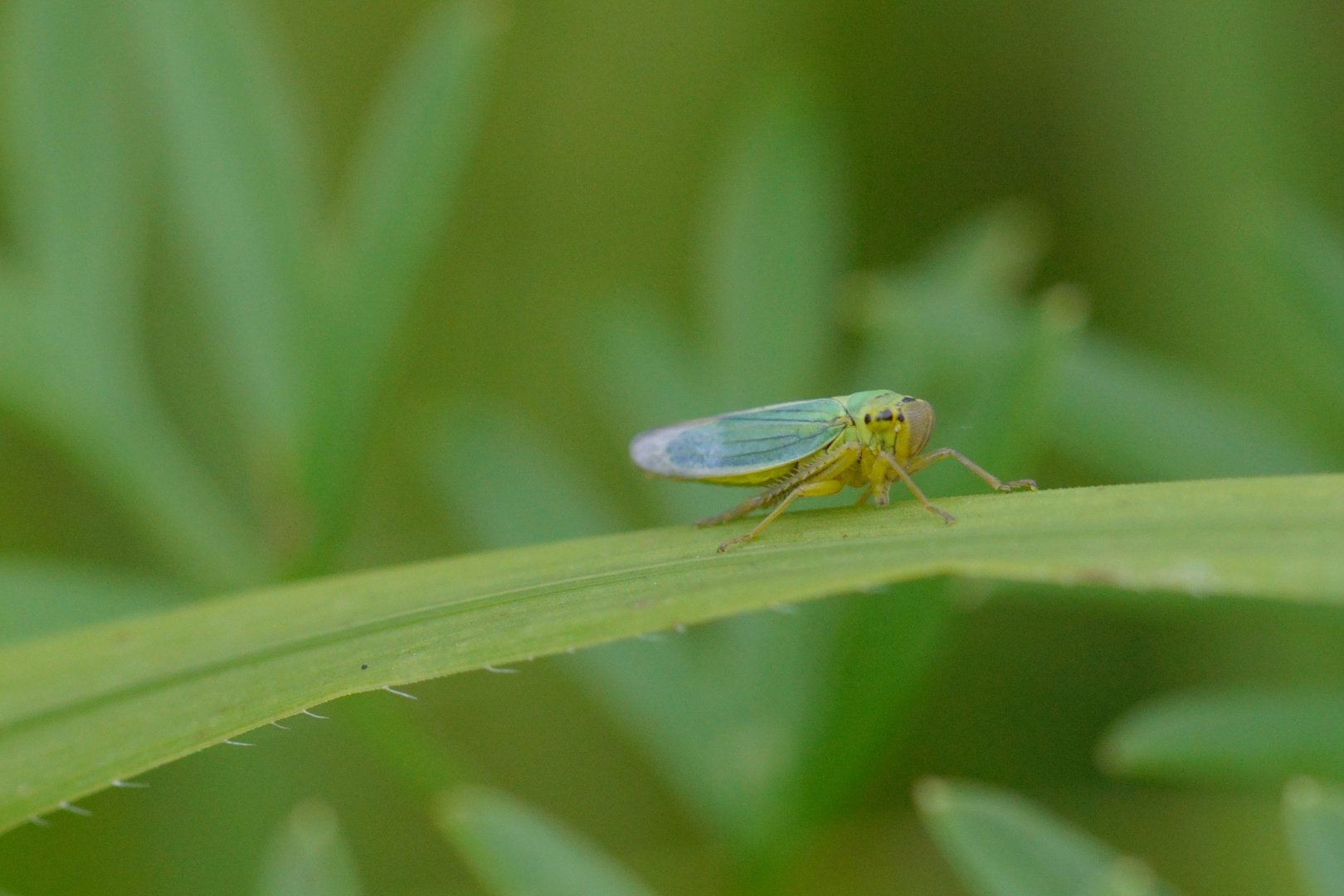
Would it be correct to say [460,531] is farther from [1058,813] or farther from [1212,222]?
[1212,222]

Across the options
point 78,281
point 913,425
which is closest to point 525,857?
point 913,425

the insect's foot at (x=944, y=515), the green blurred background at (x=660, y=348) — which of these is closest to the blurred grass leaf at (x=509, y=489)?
the green blurred background at (x=660, y=348)

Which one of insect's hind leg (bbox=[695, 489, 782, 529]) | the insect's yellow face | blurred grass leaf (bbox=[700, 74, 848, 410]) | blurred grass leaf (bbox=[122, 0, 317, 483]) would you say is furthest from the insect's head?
blurred grass leaf (bbox=[122, 0, 317, 483])

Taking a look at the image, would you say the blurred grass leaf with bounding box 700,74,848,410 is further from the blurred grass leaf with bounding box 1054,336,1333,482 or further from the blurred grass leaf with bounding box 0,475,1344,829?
the blurred grass leaf with bounding box 0,475,1344,829

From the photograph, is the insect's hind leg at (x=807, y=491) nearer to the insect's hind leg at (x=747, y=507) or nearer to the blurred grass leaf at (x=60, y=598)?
the insect's hind leg at (x=747, y=507)

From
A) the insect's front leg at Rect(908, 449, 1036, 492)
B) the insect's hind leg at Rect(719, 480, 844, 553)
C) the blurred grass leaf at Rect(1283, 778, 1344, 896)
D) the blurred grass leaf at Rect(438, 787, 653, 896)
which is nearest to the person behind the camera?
the blurred grass leaf at Rect(1283, 778, 1344, 896)
